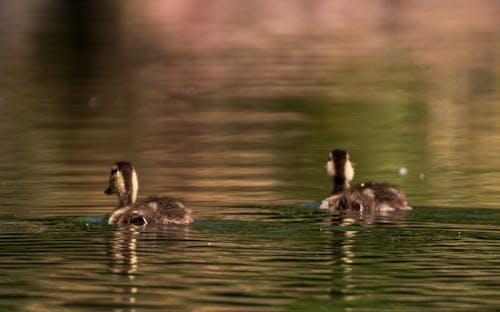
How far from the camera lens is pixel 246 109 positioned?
1286 inches

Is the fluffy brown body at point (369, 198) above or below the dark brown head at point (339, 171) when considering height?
below

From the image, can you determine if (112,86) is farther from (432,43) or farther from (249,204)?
(249,204)

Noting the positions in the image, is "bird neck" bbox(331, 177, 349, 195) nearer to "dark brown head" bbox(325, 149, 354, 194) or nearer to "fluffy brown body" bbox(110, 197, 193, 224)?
"dark brown head" bbox(325, 149, 354, 194)

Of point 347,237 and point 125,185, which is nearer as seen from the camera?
point 347,237

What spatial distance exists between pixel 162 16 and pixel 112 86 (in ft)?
121

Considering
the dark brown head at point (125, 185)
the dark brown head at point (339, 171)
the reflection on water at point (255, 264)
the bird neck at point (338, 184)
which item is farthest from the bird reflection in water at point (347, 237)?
the dark brown head at point (125, 185)

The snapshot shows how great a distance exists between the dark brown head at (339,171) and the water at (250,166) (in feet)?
1.41

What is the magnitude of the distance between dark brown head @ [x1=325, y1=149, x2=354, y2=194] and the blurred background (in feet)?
1.56

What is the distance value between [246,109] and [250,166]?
9213mm

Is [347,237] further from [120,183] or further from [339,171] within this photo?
Answer: [339,171]

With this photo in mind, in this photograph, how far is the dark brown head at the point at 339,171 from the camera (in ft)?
67.0

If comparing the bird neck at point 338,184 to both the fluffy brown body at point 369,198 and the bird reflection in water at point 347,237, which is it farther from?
the bird reflection in water at point 347,237

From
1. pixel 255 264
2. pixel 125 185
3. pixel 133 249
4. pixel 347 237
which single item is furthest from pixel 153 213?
pixel 255 264

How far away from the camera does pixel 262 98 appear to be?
3494 cm
